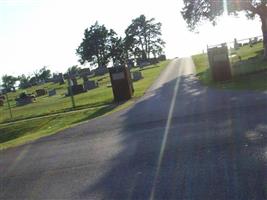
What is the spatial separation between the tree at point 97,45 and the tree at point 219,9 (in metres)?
70.9

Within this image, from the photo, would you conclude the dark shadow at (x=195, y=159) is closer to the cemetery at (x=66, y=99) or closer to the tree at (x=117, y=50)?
the cemetery at (x=66, y=99)

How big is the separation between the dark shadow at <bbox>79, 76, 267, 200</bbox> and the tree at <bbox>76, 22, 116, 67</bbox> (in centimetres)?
10178

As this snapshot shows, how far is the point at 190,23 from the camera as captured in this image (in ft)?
146

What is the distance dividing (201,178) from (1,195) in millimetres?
3623

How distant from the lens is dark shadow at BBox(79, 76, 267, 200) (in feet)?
20.2

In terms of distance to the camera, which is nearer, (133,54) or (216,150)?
(216,150)

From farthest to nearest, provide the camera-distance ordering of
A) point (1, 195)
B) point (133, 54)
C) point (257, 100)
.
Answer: point (133, 54)
point (257, 100)
point (1, 195)

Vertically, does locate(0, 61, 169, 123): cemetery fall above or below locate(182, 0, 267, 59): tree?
below

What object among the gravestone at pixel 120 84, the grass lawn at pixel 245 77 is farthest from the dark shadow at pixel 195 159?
the gravestone at pixel 120 84

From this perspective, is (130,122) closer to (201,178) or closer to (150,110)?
(150,110)

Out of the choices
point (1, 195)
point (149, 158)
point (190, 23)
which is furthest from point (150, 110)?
point (190, 23)

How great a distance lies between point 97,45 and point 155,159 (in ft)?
351

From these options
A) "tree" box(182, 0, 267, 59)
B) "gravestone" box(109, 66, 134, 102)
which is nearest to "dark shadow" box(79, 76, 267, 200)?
"gravestone" box(109, 66, 134, 102)

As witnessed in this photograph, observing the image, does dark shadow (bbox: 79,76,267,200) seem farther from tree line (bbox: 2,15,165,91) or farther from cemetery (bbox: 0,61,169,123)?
tree line (bbox: 2,15,165,91)
